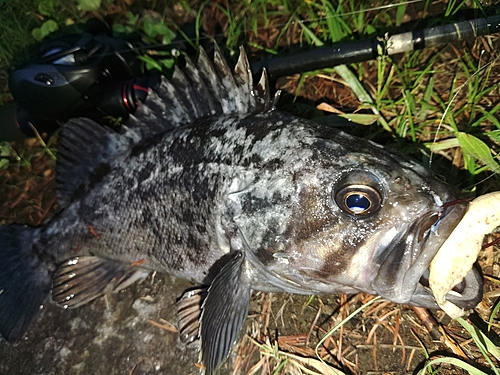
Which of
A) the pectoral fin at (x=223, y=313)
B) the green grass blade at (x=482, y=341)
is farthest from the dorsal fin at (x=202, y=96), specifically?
the green grass blade at (x=482, y=341)

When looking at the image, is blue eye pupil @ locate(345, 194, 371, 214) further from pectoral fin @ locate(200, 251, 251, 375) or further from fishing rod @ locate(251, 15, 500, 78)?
fishing rod @ locate(251, 15, 500, 78)

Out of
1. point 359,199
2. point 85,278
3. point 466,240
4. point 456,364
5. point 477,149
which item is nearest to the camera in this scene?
point 466,240

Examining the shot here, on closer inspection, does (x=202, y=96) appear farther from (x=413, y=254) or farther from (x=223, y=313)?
(x=413, y=254)

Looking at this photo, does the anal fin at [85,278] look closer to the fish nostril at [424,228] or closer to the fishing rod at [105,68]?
the fishing rod at [105,68]

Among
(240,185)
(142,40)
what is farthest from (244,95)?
(142,40)

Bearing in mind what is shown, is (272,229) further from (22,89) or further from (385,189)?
(22,89)

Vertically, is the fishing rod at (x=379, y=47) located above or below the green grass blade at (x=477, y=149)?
above

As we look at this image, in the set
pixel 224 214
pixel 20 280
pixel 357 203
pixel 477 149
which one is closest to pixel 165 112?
pixel 224 214
